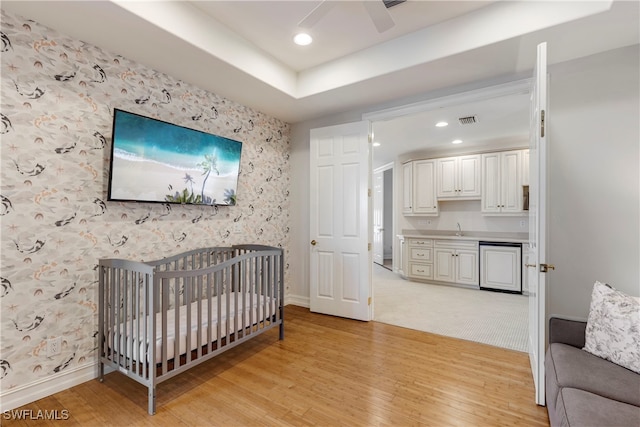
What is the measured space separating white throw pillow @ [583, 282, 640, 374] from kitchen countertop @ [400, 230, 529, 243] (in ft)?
10.9

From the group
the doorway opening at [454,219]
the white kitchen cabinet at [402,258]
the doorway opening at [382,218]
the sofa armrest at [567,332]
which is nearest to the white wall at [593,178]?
the doorway opening at [454,219]

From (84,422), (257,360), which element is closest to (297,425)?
(257,360)

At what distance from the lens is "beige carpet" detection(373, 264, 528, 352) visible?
119 inches

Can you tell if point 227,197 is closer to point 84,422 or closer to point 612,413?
point 84,422

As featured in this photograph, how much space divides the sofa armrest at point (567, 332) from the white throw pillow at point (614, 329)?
3.0 inches

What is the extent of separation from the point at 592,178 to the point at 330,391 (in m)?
2.53

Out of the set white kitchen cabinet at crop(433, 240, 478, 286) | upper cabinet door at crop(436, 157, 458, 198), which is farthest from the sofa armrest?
upper cabinet door at crop(436, 157, 458, 198)

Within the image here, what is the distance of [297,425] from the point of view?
1.69m

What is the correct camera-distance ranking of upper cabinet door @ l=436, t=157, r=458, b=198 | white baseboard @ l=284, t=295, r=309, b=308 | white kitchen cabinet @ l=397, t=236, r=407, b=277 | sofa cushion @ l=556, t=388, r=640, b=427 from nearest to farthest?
sofa cushion @ l=556, t=388, r=640, b=427
white baseboard @ l=284, t=295, r=309, b=308
upper cabinet door @ l=436, t=157, r=458, b=198
white kitchen cabinet @ l=397, t=236, r=407, b=277

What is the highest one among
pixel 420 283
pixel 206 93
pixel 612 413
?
pixel 206 93

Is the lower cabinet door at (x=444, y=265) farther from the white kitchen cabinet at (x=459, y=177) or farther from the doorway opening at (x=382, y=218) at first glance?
the doorway opening at (x=382, y=218)

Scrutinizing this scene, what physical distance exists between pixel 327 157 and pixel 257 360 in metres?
2.33

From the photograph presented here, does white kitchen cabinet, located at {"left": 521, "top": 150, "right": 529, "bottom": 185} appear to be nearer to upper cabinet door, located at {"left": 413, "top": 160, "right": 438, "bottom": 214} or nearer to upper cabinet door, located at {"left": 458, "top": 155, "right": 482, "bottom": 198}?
upper cabinet door, located at {"left": 458, "top": 155, "right": 482, "bottom": 198}

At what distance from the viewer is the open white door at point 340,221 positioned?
341 cm
